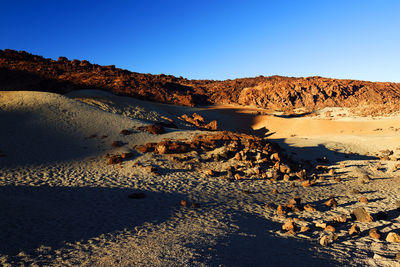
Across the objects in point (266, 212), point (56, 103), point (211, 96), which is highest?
point (211, 96)

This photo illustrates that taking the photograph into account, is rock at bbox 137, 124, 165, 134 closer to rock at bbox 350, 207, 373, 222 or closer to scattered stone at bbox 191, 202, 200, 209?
scattered stone at bbox 191, 202, 200, 209

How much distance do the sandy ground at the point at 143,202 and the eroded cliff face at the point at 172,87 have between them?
2183 centimetres

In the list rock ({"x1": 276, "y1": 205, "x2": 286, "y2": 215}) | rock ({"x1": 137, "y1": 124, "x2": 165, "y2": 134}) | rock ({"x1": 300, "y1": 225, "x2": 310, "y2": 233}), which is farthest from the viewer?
rock ({"x1": 137, "y1": 124, "x2": 165, "y2": 134})

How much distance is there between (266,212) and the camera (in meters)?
9.47

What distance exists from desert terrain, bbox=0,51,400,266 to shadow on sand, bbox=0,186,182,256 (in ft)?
0.14

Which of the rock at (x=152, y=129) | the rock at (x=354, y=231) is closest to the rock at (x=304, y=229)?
the rock at (x=354, y=231)

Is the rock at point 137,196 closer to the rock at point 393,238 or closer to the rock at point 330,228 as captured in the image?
the rock at point 330,228

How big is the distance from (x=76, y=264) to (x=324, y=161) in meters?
16.9

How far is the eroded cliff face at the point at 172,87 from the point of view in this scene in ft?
133

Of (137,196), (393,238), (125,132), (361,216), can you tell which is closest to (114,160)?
(125,132)

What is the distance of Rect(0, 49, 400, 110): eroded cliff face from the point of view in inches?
1601

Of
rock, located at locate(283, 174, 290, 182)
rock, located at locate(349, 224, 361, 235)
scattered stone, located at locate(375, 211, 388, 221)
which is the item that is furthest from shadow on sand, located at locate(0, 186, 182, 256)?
scattered stone, located at locate(375, 211, 388, 221)

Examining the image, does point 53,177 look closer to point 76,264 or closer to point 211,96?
point 76,264

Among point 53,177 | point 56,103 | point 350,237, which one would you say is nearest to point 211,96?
point 56,103
